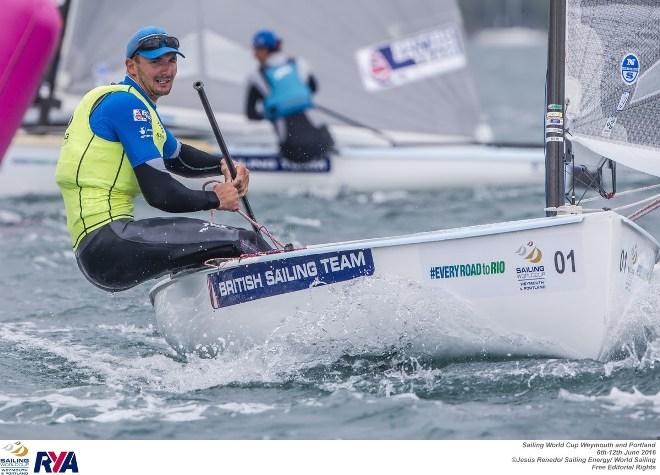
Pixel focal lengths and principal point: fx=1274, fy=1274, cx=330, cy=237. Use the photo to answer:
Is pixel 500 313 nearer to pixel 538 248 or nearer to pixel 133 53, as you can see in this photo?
pixel 538 248

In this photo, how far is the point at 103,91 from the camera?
415cm

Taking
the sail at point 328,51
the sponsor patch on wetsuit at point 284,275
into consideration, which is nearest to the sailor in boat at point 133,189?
the sponsor patch on wetsuit at point 284,275

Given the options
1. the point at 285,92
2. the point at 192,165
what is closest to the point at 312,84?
the point at 285,92

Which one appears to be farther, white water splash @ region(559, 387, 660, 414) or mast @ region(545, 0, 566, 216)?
mast @ region(545, 0, 566, 216)

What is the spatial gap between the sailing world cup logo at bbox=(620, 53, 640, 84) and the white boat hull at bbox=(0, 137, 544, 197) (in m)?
4.34

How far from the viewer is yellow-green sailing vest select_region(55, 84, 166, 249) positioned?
4137 mm

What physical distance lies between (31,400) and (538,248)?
164cm

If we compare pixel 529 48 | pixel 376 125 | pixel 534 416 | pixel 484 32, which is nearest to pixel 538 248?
pixel 534 416

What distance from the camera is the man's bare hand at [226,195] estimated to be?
4141mm

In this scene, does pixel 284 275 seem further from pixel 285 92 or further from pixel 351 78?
pixel 351 78

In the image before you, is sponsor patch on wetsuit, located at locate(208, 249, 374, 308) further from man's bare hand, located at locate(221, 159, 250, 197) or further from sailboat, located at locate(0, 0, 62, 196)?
sailboat, located at locate(0, 0, 62, 196)

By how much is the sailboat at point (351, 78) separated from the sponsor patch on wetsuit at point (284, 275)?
4.35 metres
